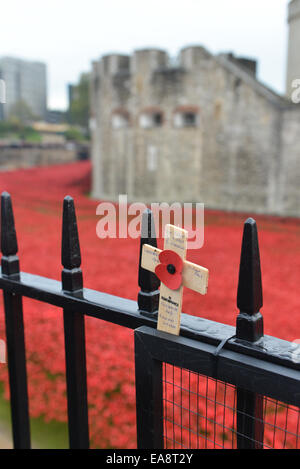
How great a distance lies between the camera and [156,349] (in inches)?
53.0

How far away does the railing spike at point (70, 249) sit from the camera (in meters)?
1.51

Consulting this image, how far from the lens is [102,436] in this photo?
10.9 feet

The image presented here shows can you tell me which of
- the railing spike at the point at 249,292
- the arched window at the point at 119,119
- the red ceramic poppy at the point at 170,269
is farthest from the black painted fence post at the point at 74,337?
the arched window at the point at 119,119

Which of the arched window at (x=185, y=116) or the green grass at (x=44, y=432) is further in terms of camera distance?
the arched window at (x=185, y=116)

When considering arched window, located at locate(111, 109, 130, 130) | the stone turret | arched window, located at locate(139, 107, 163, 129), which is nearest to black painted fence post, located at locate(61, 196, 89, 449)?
the stone turret

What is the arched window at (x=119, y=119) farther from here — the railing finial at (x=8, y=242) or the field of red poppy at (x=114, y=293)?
the railing finial at (x=8, y=242)

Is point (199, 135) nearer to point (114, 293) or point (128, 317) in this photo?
point (114, 293)

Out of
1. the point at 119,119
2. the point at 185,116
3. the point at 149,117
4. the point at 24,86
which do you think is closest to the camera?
the point at 185,116

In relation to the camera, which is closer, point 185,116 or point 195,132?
point 195,132

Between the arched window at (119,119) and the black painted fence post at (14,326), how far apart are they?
16306mm

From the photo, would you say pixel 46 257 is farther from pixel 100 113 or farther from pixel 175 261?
pixel 100 113

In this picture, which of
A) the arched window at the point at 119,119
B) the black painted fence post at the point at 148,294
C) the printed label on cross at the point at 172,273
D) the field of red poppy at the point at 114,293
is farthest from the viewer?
the arched window at the point at 119,119

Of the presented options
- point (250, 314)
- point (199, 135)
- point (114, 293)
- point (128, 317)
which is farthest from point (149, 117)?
point (250, 314)

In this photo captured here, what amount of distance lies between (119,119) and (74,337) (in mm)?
17039
